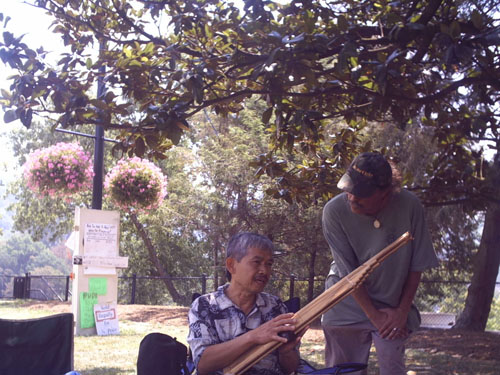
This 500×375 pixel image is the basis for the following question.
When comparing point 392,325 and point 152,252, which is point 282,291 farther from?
point 392,325

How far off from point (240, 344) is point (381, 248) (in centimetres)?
110

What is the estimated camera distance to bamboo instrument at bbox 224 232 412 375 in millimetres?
2855

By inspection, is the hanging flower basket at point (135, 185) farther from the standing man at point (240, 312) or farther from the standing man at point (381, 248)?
the standing man at point (240, 312)

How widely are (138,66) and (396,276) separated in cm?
299

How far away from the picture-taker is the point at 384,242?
3590 mm

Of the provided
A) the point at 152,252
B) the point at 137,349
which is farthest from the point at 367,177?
the point at 152,252

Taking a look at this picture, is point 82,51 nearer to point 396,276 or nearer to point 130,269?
point 396,276


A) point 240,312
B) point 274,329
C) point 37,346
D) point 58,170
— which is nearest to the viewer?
point 274,329

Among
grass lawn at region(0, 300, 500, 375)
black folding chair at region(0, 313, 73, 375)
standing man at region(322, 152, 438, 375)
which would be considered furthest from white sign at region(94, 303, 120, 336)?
standing man at region(322, 152, 438, 375)

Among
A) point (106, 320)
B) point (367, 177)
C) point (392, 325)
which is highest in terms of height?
point (367, 177)

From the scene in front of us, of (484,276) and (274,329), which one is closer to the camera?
(274,329)

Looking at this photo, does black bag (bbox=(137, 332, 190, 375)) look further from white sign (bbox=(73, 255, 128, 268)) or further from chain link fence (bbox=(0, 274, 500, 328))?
chain link fence (bbox=(0, 274, 500, 328))

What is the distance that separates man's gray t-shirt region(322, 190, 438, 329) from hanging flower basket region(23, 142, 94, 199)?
298 inches

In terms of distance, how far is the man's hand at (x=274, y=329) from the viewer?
284 centimetres
